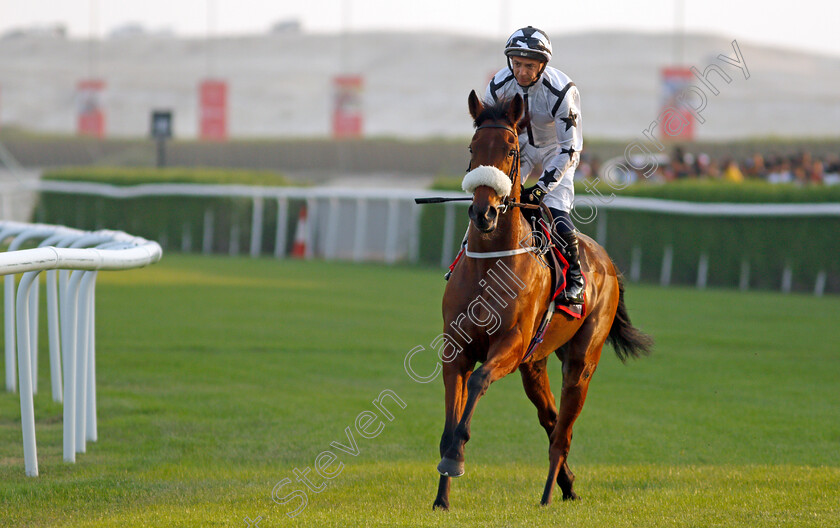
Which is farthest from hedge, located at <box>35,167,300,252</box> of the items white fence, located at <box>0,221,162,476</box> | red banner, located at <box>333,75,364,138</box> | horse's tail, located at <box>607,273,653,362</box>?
horse's tail, located at <box>607,273,653,362</box>

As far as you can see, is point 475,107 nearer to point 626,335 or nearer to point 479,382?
point 479,382

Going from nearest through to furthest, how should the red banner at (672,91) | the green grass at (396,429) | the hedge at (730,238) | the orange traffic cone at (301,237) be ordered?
1. the green grass at (396,429)
2. the hedge at (730,238)
3. the orange traffic cone at (301,237)
4. the red banner at (672,91)

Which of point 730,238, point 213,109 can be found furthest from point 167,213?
point 213,109

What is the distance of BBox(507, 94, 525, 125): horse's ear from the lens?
4.50 m

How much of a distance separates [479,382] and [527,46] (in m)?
1.64

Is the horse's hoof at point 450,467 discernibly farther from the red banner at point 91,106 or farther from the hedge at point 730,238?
the red banner at point 91,106

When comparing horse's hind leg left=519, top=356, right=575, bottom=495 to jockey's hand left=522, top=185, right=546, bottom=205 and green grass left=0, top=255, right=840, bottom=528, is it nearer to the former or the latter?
green grass left=0, top=255, right=840, bottom=528

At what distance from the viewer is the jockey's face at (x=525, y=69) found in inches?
191

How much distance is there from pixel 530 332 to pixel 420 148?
26020 millimetres

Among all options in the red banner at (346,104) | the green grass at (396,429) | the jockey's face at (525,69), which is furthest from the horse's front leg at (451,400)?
the red banner at (346,104)

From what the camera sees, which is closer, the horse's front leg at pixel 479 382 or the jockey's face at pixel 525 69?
the horse's front leg at pixel 479 382

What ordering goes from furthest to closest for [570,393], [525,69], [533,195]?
[570,393] < [525,69] < [533,195]

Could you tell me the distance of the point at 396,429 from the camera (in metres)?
6.38

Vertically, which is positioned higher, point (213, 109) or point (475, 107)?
point (475, 107)
